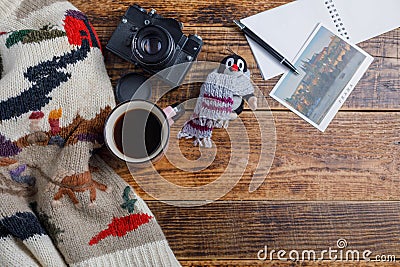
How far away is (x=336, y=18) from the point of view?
980 mm

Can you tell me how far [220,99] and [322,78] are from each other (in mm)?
195

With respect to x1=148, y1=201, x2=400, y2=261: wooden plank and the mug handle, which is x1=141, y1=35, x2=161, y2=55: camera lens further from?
x1=148, y1=201, x2=400, y2=261: wooden plank

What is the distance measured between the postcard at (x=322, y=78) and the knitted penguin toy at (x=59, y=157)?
0.30 m

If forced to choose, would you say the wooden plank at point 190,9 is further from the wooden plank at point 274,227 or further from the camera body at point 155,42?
the wooden plank at point 274,227

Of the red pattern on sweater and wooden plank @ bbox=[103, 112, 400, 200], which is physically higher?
wooden plank @ bbox=[103, 112, 400, 200]

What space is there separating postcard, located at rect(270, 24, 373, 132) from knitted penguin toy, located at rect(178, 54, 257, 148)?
64 mm

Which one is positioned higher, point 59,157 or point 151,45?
point 151,45

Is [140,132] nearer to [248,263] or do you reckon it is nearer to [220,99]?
[220,99]

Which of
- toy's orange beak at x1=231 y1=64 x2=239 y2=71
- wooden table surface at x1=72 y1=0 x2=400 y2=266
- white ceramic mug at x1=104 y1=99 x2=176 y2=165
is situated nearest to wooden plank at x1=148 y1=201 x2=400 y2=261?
wooden table surface at x1=72 y1=0 x2=400 y2=266

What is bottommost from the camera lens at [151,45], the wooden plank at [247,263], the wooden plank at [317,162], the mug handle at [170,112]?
the wooden plank at [247,263]

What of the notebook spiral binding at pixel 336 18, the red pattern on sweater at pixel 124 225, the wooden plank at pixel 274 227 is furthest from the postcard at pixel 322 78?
the red pattern on sweater at pixel 124 225

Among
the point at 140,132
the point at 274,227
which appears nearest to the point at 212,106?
the point at 140,132

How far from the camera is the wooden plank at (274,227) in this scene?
94 centimetres

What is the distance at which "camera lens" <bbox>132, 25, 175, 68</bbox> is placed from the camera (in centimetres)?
90
